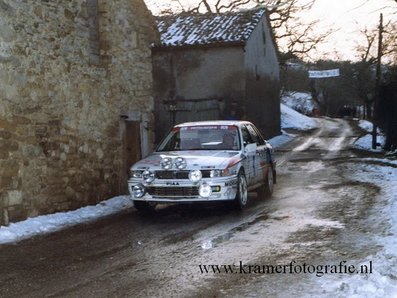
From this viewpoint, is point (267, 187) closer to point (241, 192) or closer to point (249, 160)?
point (249, 160)

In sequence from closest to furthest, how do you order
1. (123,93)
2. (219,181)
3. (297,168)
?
(219,181)
(123,93)
(297,168)

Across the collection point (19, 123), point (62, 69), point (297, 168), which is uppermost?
point (62, 69)

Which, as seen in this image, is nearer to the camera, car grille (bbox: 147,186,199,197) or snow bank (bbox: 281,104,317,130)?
car grille (bbox: 147,186,199,197)

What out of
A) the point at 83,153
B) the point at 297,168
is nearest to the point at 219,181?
the point at 83,153

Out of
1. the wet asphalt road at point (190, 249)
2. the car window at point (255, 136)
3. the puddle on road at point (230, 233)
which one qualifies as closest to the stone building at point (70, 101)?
the wet asphalt road at point (190, 249)

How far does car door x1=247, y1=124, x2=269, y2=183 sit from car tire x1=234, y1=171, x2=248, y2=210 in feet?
2.66

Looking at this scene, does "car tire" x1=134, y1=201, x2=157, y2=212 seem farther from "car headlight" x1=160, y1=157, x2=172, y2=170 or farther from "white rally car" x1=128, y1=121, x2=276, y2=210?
"car headlight" x1=160, y1=157, x2=172, y2=170

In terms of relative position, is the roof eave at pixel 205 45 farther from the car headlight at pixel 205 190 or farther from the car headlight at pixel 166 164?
the car headlight at pixel 205 190

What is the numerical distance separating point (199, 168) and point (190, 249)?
2.35 metres

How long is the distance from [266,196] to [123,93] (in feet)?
13.3

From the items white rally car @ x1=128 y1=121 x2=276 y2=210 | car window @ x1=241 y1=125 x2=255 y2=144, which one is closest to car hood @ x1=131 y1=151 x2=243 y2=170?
white rally car @ x1=128 y1=121 x2=276 y2=210

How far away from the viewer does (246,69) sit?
23.5 metres

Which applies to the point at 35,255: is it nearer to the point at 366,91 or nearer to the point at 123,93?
the point at 123,93

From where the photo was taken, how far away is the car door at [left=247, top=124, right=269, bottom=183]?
10.4 metres
